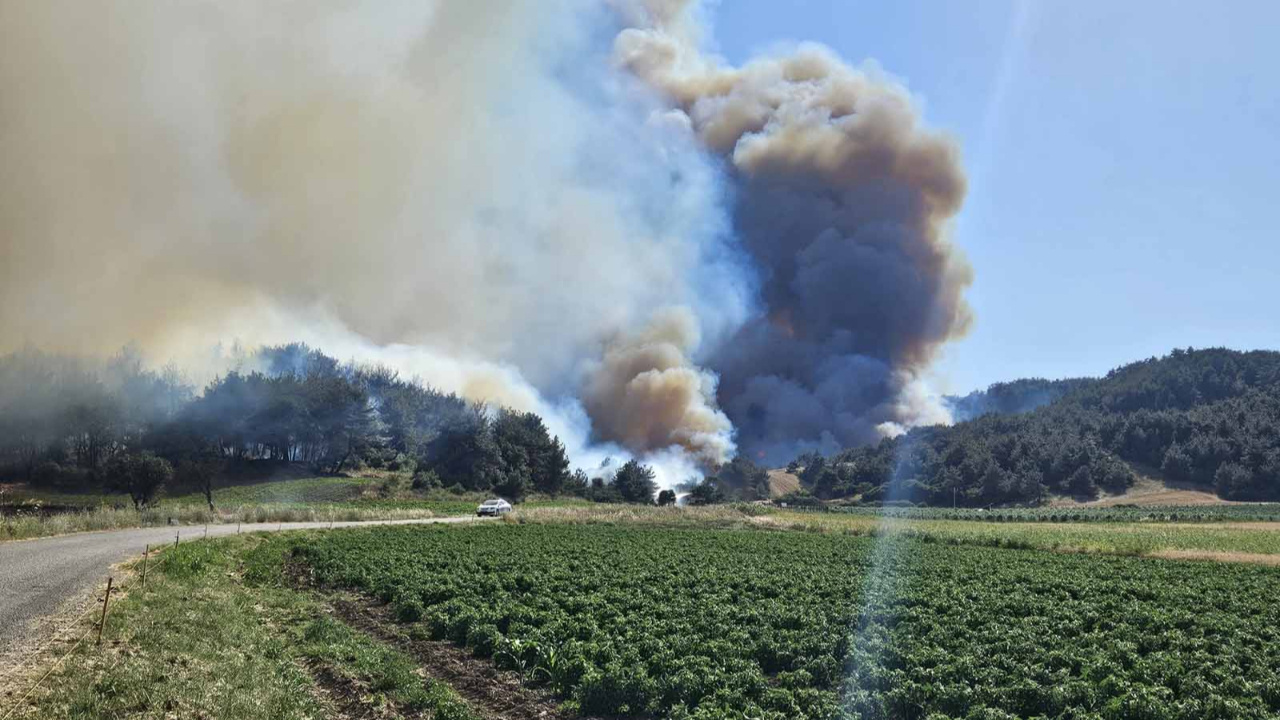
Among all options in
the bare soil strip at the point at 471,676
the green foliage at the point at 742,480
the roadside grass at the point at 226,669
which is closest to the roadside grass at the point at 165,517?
the roadside grass at the point at 226,669

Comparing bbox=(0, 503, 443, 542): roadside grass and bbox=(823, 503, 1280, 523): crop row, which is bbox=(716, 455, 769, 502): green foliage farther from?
bbox=(0, 503, 443, 542): roadside grass

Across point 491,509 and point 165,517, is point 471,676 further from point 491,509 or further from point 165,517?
point 491,509

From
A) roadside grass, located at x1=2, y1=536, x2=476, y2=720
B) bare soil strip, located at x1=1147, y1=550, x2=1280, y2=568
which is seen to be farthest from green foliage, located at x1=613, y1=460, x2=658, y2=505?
roadside grass, located at x1=2, y1=536, x2=476, y2=720

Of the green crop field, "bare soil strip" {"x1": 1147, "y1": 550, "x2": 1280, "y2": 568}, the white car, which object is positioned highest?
the white car

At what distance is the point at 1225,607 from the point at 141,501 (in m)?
67.0

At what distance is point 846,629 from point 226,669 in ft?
47.3

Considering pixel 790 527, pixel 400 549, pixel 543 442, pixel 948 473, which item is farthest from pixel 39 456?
pixel 948 473

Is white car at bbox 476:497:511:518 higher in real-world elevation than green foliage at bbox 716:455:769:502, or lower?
lower

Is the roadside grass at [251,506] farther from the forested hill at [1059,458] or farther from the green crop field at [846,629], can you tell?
the forested hill at [1059,458]

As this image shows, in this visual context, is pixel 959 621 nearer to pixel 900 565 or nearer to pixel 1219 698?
pixel 1219 698

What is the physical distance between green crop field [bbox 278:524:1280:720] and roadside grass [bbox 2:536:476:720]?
276 centimetres

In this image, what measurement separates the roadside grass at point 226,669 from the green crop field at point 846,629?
276 cm

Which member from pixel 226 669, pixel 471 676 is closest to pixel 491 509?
pixel 471 676

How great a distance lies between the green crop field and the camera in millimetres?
14586
